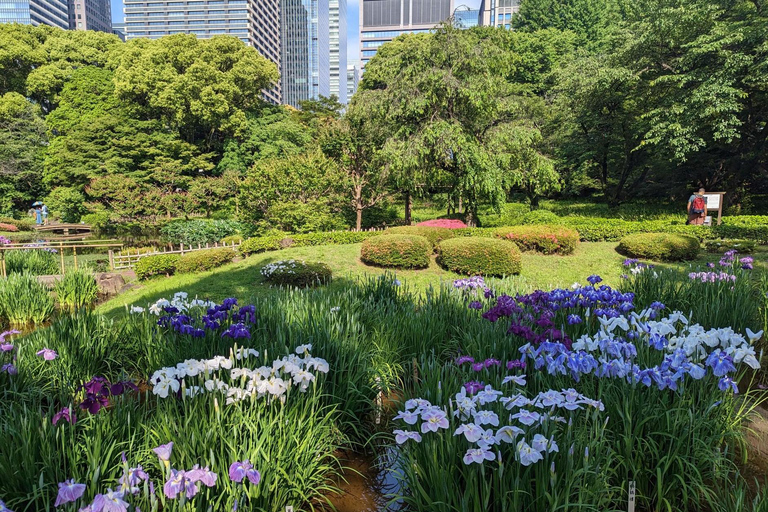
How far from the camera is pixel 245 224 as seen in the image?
17312 mm

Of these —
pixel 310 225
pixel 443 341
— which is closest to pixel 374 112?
pixel 310 225

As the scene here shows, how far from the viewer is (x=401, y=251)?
9.34 meters

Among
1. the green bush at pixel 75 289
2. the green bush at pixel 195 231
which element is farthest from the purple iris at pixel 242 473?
the green bush at pixel 195 231

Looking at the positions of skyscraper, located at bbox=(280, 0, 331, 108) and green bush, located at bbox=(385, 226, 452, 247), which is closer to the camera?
green bush, located at bbox=(385, 226, 452, 247)

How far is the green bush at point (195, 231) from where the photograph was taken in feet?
55.4

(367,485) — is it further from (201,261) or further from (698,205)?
(698,205)

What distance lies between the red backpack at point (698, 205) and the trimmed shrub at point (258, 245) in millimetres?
12258

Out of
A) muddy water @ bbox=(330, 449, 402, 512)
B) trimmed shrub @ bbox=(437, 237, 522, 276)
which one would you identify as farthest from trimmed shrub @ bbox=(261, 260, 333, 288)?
muddy water @ bbox=(330, 449, 402, 512)

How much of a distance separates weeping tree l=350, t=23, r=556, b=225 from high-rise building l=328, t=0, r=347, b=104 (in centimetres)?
13505

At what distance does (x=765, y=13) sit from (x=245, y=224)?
19.8m

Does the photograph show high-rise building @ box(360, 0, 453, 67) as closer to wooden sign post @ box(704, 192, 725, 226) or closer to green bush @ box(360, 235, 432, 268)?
Answer: wooden sign post @ box(704, 192, 725, 226)

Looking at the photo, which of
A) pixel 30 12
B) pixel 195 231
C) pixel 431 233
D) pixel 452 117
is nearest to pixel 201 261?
pixel 431 233

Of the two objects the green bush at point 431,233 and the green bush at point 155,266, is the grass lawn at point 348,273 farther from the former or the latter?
the green bush at point 431,233

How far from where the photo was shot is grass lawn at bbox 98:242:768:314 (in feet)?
26.4
